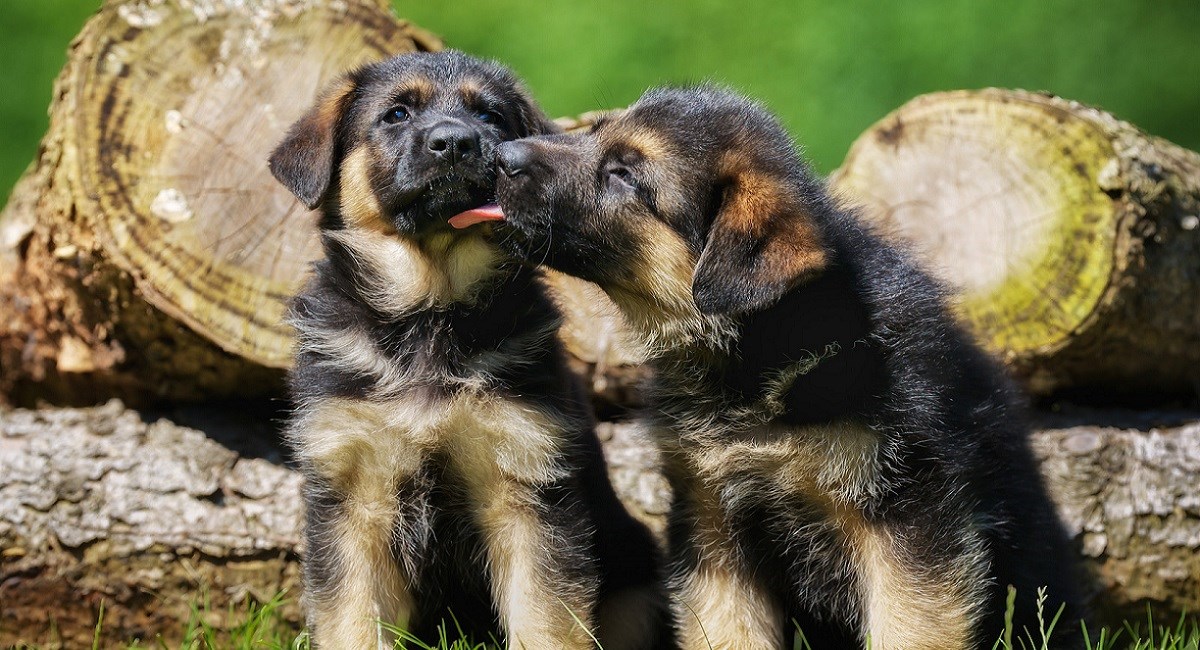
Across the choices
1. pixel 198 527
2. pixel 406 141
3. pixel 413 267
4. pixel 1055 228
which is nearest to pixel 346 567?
pixel 413 267

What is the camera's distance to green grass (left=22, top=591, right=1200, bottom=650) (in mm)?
3994

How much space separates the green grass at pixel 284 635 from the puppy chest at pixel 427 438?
516 millimetres

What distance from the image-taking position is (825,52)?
848 cm

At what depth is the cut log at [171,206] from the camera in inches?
185

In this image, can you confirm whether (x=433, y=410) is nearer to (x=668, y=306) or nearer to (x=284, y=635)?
(x=668, y=306)

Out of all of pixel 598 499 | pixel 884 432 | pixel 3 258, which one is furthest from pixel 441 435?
pixel 3 258

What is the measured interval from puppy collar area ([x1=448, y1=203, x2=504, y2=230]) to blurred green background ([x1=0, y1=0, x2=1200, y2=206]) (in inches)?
169

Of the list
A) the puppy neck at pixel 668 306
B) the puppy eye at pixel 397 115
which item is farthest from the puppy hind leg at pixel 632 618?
the puppy eye at pixel 397 115

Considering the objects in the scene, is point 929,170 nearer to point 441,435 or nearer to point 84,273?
point 441,435

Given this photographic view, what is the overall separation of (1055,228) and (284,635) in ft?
10.5

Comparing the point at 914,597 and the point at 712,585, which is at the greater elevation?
the point at 914,597

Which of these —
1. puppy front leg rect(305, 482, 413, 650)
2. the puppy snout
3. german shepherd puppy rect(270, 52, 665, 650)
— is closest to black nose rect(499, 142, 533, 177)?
the puppy snout

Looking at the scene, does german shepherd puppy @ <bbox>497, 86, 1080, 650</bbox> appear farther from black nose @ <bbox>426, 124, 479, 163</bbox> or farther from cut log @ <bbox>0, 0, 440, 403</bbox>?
cut log @ <bbox>0, 0, 440, 403</bbox>

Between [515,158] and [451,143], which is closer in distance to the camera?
[515,158]
